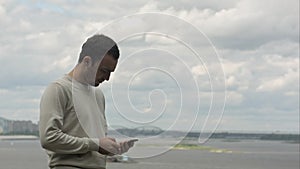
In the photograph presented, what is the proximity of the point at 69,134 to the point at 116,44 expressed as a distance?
66cm

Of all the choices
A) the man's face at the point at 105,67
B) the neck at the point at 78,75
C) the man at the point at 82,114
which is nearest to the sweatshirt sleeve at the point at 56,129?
the man at the point at 82,114

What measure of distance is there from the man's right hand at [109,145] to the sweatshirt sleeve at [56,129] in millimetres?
44

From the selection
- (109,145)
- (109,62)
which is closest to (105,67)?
(109,62)

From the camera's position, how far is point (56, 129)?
4.30 meters

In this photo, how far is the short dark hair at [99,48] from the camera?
4.24 metres

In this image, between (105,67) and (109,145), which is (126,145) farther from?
(105,67)

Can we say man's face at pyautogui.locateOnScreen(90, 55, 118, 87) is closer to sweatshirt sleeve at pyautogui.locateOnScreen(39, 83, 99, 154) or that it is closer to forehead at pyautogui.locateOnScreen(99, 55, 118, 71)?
forehead at pyautogui.locateOnScreen(99, 55, 118, 71)

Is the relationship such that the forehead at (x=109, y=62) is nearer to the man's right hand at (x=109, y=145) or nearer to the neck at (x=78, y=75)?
the neck at (x=78, y=75)

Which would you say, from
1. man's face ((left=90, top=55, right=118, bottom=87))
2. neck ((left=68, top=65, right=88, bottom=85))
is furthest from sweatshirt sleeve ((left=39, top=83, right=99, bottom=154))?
man's face ((left=90, top=55, right=118, bottom=87))

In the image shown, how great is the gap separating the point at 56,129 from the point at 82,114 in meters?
0.22

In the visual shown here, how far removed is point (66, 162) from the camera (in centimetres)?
446

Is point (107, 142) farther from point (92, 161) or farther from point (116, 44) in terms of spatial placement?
point (116, 44)

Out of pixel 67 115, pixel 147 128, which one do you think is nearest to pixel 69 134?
pixel 67 115

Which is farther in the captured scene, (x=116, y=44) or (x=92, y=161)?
(x=92, y=161)
